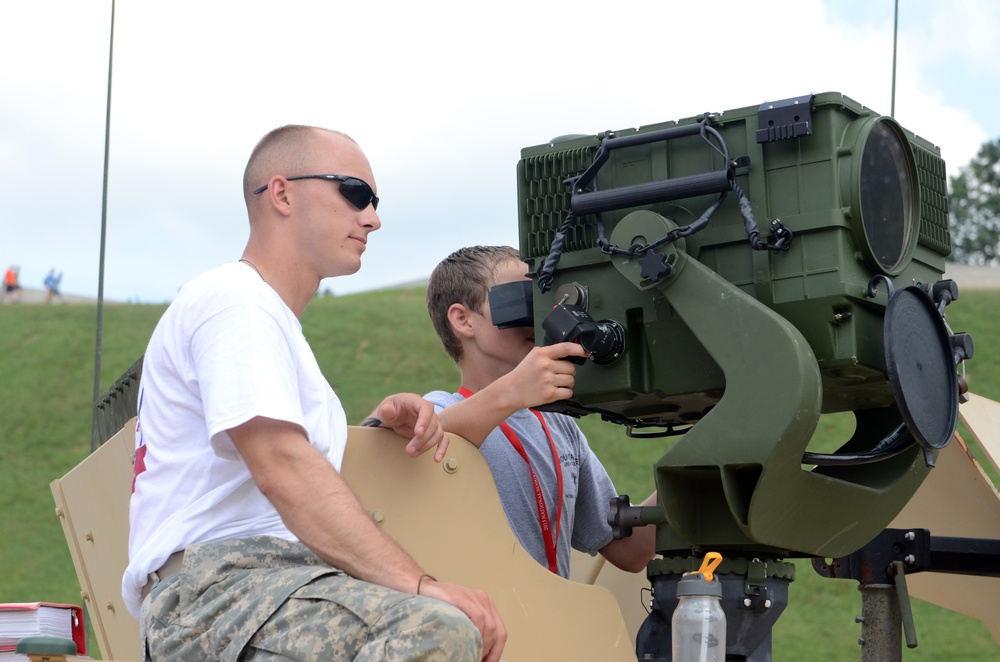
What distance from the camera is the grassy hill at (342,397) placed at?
1368cm

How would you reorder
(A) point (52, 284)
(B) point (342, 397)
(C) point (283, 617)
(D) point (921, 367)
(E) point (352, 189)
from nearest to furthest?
(C) point (283, 617) < (D) point (921, 367) < (E) point (352, 189) < (B) point (342, 397) < (A) point (52, 284)

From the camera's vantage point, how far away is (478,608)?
237 centimetres

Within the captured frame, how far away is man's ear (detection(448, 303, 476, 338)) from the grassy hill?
9.65 metres

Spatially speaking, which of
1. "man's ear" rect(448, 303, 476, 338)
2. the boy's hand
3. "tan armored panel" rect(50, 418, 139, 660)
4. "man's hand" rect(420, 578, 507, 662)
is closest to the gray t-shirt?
"man's ear" rect(448, 303, 476, 338)

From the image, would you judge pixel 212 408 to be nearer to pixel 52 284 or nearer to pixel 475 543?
pixel 475 543

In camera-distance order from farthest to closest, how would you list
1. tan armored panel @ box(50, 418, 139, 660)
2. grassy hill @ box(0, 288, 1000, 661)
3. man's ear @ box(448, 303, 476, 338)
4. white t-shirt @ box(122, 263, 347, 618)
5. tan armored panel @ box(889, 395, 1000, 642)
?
grassy hill @ box(0, 288, 1000, 661) → tan armored panel @ box(889, 395, 1000, 642) → man's ear @ box(448, 303, 476, 338) → tan armored panel @ box(50, 418, 139, 660) → white t-shirt @ box(122, 263, 347, 618)

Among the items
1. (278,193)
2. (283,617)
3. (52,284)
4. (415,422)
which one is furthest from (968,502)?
(52,284)

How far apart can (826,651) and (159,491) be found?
37.1ft

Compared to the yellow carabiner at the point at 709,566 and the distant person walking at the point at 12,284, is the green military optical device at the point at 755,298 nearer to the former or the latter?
the yellow carabiner at the point at 709,566

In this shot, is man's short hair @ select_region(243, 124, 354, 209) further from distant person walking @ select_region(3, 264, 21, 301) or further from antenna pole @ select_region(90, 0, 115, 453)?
distant person walking @ select_region(3, 264, 21, 301)

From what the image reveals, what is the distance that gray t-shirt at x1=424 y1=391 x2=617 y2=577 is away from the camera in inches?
145

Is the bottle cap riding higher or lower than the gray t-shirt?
lower

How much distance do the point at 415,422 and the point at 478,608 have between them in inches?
32.0

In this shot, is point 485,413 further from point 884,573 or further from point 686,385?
point 884,573
